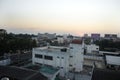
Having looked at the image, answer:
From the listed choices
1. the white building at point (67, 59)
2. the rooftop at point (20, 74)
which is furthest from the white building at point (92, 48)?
the rooftop at point (20, 74)

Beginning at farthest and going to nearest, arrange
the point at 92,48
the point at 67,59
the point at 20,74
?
the point at 92,48 < the point at 67,59 < the point at 20,74

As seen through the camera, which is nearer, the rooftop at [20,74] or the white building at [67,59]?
the rooftop at [20,74]

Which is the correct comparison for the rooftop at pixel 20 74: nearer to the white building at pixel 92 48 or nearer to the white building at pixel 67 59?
the white building at pixel 67 59

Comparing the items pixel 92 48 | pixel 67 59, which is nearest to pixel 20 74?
pixel 67 59

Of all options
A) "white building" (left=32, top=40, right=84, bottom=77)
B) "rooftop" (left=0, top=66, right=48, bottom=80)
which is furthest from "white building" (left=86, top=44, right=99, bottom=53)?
"rooftop" (left=0, top=66, right=48, bottom=80)

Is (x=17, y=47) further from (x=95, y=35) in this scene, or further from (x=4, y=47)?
(x=95, y=35)

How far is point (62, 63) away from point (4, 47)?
1364 cm

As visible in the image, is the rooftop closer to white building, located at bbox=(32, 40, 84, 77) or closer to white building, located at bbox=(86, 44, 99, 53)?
white building, located at bbox=(32, 40, 84, 77)

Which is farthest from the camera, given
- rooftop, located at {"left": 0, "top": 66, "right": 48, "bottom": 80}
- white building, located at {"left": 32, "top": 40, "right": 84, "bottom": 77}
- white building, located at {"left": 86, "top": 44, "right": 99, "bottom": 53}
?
white building, located at {"left": 86, "top": 44, "right": 99, "bottom": 53}

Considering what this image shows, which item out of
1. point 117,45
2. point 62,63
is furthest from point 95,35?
point 62,63

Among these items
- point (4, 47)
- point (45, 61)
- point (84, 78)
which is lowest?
point (84, 78)

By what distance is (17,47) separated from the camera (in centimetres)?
2661

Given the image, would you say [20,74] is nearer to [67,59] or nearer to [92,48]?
[67,59]

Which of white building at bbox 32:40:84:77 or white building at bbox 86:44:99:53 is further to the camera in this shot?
white building at bbox 86:44:99:53
